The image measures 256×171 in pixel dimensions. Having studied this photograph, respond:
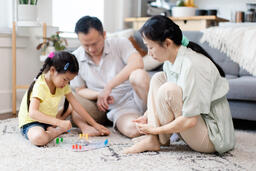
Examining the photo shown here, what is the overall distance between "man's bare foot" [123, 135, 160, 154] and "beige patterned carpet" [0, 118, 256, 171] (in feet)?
0.09

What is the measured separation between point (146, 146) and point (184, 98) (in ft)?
1.12

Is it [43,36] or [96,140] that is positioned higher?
[43,36]

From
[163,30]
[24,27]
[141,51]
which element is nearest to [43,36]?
[24,27]

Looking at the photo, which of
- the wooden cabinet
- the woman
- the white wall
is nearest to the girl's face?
the woman

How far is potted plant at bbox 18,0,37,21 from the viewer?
2902 millimetres

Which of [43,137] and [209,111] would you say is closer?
[209,111]

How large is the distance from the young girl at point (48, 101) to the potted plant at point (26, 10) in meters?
1.14

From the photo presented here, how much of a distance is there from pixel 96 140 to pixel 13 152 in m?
0.46

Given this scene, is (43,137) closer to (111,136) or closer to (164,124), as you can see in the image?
(111,136)

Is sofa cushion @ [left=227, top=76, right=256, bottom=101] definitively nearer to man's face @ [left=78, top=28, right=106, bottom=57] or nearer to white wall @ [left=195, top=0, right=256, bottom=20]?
man's face @ [left=78, top=28, right=106, bottom=57]

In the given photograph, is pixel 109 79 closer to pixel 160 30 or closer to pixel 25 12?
pixel 160 30

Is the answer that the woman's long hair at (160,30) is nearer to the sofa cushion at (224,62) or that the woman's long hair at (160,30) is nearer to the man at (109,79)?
the man at (109,79)

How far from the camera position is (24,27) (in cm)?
310

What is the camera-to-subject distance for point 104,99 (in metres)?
2.07
